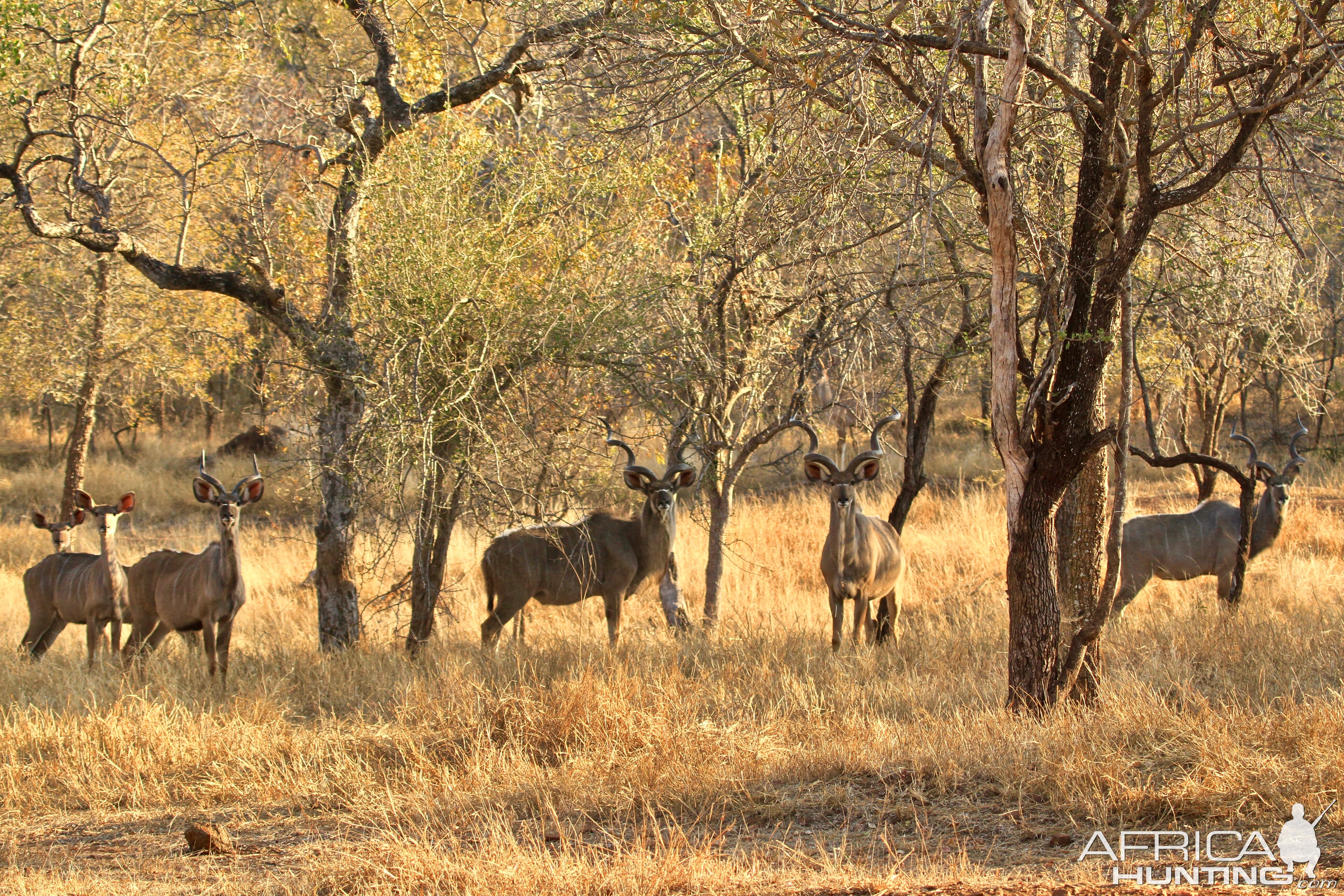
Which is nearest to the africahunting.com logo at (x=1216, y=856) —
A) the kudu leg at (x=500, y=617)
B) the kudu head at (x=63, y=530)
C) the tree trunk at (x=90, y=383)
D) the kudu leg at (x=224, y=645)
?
the kudu leg at (x=500, y=617)

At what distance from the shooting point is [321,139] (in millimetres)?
11570

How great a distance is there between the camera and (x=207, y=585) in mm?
9266

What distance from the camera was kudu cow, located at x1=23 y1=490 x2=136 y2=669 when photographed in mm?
10078

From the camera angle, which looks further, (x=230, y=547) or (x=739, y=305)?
(x=739, y=305)

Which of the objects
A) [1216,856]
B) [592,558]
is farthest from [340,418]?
[1216,856]

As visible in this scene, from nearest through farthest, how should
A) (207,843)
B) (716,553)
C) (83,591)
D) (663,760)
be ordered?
(207,843)
(663,760)
(83,591)
(716,553)

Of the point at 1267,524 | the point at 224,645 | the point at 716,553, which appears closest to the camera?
the point at 224,645

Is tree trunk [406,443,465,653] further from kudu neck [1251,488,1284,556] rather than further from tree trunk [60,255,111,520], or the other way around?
tree trunk [60,255,111,520]

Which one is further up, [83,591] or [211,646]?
[83,591]

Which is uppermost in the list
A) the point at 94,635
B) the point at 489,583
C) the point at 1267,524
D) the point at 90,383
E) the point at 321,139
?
the point at 321,139

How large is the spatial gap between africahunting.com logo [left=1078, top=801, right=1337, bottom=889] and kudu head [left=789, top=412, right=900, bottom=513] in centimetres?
466

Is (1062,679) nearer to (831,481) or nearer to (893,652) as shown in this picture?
(893,652)

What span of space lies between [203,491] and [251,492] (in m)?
0.39

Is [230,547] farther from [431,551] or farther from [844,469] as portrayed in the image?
[844,469]
